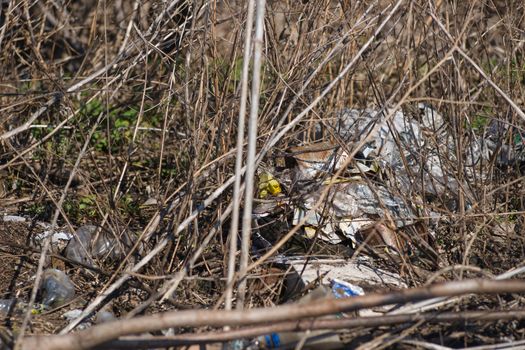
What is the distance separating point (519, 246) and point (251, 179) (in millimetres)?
1522

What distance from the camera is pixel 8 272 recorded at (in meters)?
3.74

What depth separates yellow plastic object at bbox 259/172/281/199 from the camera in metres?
3.96

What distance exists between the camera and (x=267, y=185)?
3977 millimetres

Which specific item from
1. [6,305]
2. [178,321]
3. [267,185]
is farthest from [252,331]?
[267,185]

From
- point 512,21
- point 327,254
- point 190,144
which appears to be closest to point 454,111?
point 512,21

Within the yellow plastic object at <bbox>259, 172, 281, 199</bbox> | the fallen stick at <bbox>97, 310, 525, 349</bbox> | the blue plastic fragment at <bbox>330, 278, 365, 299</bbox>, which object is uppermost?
the yellow plastic object at <bbox>259, 172, 281, 199</bbox>

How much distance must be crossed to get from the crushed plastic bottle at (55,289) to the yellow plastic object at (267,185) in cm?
101

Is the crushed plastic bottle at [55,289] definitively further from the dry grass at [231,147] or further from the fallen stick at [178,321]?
the fallen stick at [178,321]

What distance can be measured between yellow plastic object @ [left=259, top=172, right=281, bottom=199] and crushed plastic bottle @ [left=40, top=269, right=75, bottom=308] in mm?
1010

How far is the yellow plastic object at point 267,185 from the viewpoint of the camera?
13.0ft

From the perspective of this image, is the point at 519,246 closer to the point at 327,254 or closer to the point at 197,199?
the point at 327,254

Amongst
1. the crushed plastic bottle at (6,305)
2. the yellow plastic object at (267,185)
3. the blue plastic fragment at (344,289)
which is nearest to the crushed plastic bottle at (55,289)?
the crushed plastic bottle at (6,305)

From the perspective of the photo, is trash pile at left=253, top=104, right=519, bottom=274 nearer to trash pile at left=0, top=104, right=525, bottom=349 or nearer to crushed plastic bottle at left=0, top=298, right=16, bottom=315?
trash pile at left=0, top=104, right=525, bottom=349

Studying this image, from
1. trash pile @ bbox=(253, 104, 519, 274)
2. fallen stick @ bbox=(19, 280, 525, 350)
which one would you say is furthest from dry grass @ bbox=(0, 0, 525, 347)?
fallen stick @ bbox=(19, 280, 525, 350)
